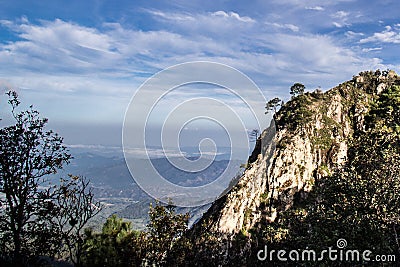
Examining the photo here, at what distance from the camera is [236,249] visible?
50.3 m

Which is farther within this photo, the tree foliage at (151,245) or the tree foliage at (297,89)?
the tree foliage at (297,89)

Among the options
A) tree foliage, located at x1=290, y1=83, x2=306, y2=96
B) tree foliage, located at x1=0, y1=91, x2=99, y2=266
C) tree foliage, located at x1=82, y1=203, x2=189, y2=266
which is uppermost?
tree foliage, located at x1=290, y1=83, x2=306, y2=96

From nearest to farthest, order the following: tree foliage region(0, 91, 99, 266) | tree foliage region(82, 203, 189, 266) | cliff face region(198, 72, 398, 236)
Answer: tree foliage region(0, 91, 99, 266)
tree foliage region(82, 203, 189, 266)
cliff face region(198, 72, 398, 236)

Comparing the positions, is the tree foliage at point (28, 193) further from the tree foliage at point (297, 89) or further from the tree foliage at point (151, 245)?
the tree foliage at point (297, 89)

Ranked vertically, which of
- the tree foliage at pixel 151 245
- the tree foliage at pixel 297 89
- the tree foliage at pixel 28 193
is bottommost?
the tree foliage at pixel 151 245

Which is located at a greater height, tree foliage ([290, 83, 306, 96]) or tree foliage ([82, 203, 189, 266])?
tree foliage ([290, 83, 306, 96])

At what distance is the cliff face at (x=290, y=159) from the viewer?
56562 millimetres

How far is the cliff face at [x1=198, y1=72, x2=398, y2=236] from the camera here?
56562mm

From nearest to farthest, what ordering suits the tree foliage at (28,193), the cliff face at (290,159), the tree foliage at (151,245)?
1. the tree foliage at (28,193)
2. the tree foliage at (151,245)
3. the cliff face at (290,159)

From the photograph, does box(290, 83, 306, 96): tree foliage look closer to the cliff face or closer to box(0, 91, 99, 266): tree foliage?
the cliff face

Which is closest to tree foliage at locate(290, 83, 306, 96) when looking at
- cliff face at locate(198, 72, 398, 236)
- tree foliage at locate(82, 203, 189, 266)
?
cliff face at locate(198, 72, 398, 236)

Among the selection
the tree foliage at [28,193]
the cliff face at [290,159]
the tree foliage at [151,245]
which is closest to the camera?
the tree foliage at [28,193]

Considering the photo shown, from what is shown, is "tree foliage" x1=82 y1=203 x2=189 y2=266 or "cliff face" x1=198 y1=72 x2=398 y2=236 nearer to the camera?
"tree foliage" x1=82 y1=203 x2=189 y2=266

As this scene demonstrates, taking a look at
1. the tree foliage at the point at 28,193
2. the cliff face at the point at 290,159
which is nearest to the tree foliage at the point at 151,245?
the tree foliage at the point at 28,193
